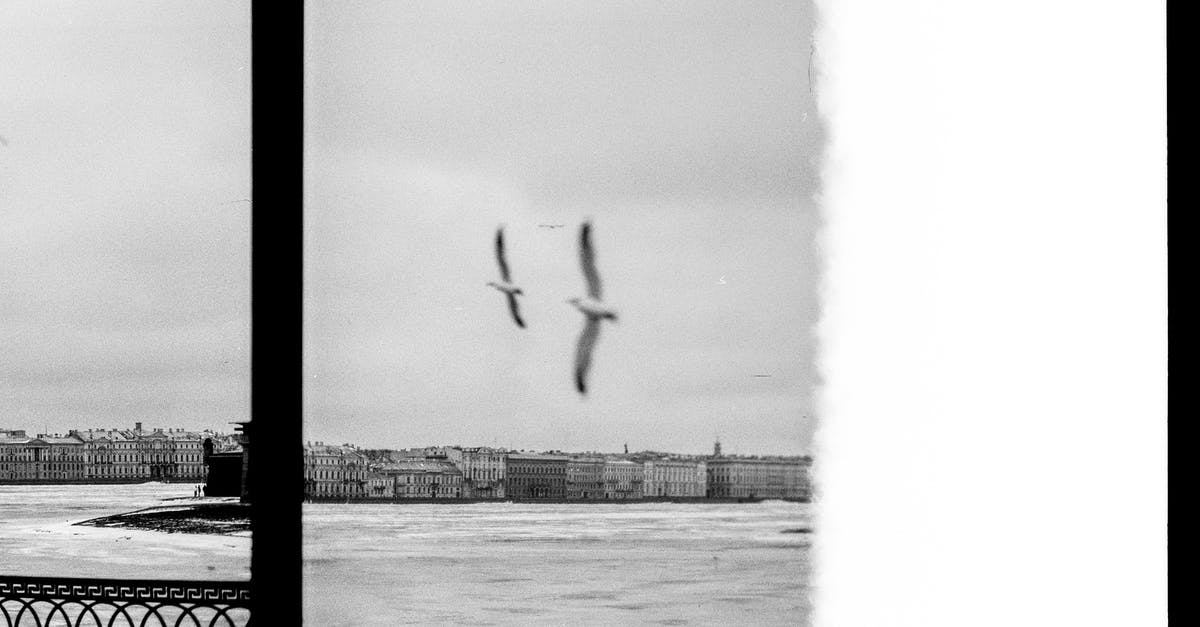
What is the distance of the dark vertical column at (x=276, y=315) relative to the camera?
1553mm

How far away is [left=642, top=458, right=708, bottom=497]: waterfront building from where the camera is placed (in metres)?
5.88

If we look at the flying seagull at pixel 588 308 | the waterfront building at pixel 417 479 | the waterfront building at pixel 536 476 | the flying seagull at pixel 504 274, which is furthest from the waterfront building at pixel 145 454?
the waterfront building at pixel 536 476

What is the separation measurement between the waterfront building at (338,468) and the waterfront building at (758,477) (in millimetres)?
1849

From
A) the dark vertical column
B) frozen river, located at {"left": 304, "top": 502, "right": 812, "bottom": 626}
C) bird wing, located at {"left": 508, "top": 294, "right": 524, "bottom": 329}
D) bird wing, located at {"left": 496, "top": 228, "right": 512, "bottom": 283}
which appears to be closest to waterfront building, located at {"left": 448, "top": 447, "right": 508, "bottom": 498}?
frozen river, located at {"left": 304, "top": 502, "right": 812, "bottom": 626}

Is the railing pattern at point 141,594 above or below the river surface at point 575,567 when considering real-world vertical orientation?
above

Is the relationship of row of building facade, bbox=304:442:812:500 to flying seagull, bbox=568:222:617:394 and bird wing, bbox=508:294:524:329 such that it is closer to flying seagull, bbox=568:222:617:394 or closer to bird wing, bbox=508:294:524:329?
bird wing, bbox=508:294:524:329

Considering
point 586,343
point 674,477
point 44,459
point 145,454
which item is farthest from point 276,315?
point 674,477

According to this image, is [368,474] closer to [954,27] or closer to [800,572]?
[800,572]

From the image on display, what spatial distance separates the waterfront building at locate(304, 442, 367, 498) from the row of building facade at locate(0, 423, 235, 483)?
126 cm

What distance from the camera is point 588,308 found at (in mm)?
4141

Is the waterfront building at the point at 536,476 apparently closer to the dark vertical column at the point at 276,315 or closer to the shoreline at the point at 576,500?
the shoreline at the point at 576,500

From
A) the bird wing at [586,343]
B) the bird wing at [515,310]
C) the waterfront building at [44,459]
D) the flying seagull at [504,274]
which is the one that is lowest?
the waterfront building at [44,459]

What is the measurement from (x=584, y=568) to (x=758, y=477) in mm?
1722

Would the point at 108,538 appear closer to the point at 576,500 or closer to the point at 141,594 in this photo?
the point at 576,500
